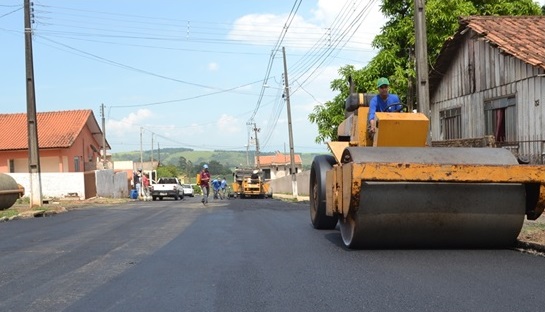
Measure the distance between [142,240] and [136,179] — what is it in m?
57.0

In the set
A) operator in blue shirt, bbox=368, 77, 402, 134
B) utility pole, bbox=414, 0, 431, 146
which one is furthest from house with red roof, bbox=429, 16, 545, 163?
operator in blue shirt, bbox=368, 77, 402, 134

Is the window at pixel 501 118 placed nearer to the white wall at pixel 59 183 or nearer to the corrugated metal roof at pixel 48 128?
the white wall at pixel 59 183

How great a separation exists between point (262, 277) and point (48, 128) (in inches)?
1568

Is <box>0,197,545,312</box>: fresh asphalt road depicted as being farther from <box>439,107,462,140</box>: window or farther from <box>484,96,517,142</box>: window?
<box>439,107,462,140</box>: window

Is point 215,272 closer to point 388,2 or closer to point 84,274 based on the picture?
point 84,274

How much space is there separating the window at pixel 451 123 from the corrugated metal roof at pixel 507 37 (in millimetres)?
1255

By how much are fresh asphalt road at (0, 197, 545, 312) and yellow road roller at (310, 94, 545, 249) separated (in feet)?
0.71

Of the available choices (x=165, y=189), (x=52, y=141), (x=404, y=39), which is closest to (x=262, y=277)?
(x=404, y=39)

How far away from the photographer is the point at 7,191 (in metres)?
20.6

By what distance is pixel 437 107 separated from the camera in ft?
68.0

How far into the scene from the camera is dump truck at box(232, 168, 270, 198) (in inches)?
1723

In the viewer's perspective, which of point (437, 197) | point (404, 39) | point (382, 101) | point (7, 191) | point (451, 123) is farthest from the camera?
point (404, 39)

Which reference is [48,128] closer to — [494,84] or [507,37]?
[494,84]

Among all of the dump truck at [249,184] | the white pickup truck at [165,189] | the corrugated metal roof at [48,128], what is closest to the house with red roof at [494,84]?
the dump truck at [249,184]
